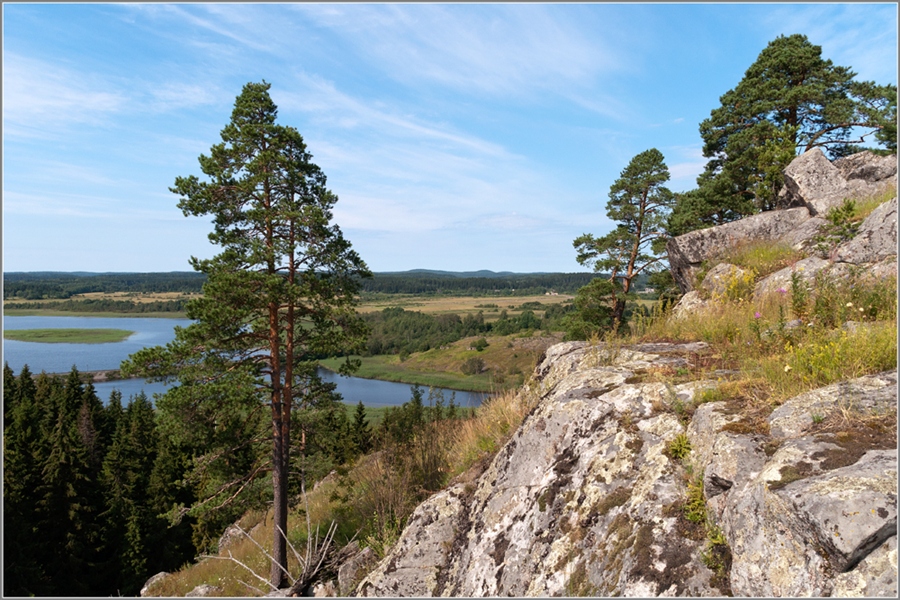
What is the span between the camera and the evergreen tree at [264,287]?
1073 centimetres

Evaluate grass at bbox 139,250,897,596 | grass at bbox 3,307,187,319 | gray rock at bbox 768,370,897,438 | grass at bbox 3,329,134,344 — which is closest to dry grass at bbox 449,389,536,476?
grass at bbox 139,250,897,596

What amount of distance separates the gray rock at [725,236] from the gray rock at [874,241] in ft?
11.0

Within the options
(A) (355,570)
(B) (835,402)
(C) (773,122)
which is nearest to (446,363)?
(C) (773,122)

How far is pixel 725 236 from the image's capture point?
36.9ft

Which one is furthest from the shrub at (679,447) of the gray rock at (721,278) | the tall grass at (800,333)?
the gray rock at (721,278)

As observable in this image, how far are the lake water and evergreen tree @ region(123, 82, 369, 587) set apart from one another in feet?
188

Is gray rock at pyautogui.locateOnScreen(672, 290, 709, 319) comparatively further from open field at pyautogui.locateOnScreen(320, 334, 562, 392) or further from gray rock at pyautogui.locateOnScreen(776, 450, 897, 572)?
open field at pyautogui.locateOnScreen(320, 334, 562, 392)

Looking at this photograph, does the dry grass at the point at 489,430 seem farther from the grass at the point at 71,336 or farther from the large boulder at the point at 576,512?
the grass at the point at 71,336

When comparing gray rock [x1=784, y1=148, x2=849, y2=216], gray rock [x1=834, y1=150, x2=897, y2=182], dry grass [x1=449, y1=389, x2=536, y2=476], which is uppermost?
gray rock [x1=834, y1=150, x2=897, y2=182]

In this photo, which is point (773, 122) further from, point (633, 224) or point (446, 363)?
point (446, 363)

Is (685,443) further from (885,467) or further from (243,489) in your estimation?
(243,489)

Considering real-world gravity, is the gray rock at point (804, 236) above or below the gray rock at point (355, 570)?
above

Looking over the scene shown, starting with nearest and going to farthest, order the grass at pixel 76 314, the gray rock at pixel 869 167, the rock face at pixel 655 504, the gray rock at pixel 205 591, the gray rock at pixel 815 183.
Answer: the rock face at pixel 655 504, the gray rock at pixel 815 183, the gray rock at pixel 869 167, the gray rock at pixel 205 591, the grass at pixel 76 314

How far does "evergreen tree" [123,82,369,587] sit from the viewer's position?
1073 centimetres
